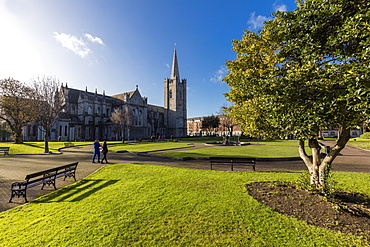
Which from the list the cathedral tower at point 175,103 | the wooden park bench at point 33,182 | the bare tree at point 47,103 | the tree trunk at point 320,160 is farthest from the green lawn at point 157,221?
the cathedral tower at point 175,103

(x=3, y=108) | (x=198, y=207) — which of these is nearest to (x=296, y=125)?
(x=198, y=207)

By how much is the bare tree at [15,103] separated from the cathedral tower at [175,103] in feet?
193

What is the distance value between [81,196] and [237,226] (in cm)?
542

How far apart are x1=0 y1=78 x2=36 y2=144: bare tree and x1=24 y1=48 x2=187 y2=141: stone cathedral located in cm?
1036

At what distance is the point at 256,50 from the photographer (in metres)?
7.43

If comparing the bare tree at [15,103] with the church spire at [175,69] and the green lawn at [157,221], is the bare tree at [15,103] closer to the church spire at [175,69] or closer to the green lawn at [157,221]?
the green lawn at [157,221]

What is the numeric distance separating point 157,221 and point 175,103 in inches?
3239

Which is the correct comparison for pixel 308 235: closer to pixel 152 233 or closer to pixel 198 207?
pixel 198 207

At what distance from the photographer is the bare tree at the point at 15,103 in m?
28.8

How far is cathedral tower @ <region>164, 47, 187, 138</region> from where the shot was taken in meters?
85.2

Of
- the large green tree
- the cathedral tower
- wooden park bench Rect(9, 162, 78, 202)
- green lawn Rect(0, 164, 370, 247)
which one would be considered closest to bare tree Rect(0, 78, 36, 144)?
wooden park bench Rect(9, 162, 78, 202)

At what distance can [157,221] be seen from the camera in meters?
4.24

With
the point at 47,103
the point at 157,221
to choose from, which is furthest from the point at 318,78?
the point at 47,103

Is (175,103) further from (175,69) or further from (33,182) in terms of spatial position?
(33,182)
